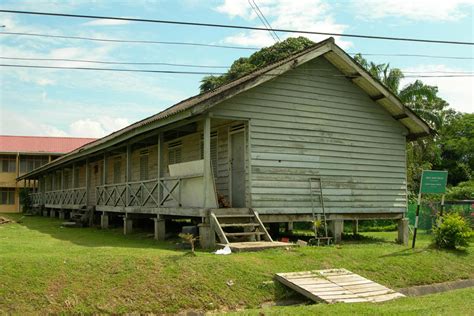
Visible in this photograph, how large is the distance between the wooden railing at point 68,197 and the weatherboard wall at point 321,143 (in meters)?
14.7

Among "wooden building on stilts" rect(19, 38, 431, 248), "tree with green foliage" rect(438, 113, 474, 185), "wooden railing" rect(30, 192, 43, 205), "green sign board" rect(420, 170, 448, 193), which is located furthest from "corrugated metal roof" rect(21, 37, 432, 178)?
"tree with green foliage" rect(438, 113, 474, 185)

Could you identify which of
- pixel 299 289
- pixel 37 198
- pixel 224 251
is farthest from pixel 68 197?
pixel 299 289

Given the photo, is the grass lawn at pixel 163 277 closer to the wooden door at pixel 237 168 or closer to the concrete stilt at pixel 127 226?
the wooden door at pixel 237 168

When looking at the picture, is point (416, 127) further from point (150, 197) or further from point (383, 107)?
point (150, 197)

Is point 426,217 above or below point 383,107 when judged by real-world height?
below

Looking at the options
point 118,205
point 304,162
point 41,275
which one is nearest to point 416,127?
point 304,162

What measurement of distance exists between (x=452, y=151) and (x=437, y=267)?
42.5 meters

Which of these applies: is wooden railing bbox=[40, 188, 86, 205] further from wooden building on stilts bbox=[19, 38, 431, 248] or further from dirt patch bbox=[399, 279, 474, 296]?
dirt patch bbox=[399, 279, 474, 296]

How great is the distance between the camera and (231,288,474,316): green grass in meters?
7.89

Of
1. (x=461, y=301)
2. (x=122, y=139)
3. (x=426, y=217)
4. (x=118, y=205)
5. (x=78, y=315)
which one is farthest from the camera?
(x=426, y=217)

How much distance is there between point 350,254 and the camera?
1221cm

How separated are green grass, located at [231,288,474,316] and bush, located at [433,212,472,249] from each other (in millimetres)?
5169

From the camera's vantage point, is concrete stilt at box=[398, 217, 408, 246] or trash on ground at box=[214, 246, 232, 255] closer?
trash on ground at box=[214, 246, 232, 255]

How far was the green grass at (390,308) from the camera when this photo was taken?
789cm
